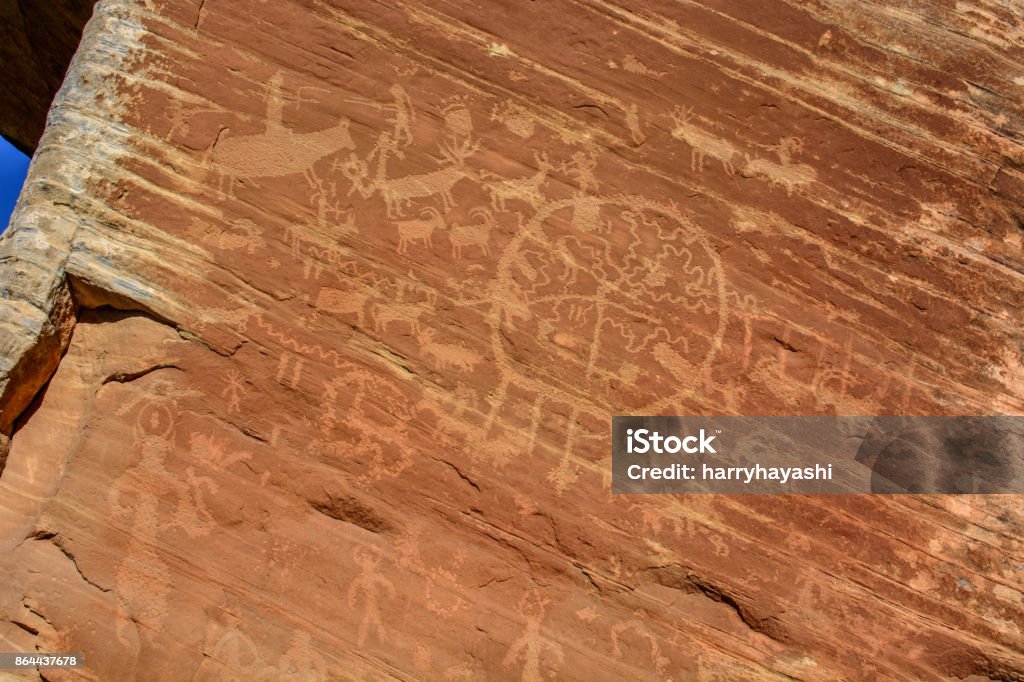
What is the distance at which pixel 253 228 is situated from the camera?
3.05m

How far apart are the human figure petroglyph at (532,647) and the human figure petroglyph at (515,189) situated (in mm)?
1468

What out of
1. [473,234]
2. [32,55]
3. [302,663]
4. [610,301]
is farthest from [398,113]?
[32,55]

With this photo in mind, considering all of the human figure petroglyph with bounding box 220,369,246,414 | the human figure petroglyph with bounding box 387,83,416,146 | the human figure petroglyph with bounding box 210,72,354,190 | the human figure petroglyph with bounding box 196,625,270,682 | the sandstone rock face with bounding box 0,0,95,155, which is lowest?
the human figure petroglyph with bounding box 196,625,270,682

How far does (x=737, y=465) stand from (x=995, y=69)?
7.32ft

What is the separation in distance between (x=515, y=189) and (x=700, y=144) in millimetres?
794

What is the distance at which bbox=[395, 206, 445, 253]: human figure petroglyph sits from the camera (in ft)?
10.1

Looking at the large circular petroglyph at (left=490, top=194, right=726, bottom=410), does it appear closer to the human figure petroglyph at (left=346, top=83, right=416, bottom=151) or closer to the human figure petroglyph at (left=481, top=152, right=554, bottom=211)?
the human figure petroglyph at (left=481, top=152, right=554, bottom=211)

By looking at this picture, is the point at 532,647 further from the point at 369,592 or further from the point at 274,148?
the point at 274,148

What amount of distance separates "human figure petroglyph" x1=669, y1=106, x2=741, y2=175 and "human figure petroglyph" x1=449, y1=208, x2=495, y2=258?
34.1 inches

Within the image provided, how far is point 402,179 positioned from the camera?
3145 mm

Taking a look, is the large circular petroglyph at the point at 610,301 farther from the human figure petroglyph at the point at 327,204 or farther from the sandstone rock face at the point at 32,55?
the sandstone rock face at the point at 32,55

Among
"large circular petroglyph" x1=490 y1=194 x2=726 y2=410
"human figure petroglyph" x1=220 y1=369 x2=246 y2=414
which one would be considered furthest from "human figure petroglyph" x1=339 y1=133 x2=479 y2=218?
"human figure petroglyph" x1=220 y1=369 x2=246 y2=414

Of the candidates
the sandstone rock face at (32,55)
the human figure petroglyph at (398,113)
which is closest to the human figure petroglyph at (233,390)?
the human figure petroglyph at (398,113)

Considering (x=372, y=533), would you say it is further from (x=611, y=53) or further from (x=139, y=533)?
(x=611, y=53)
